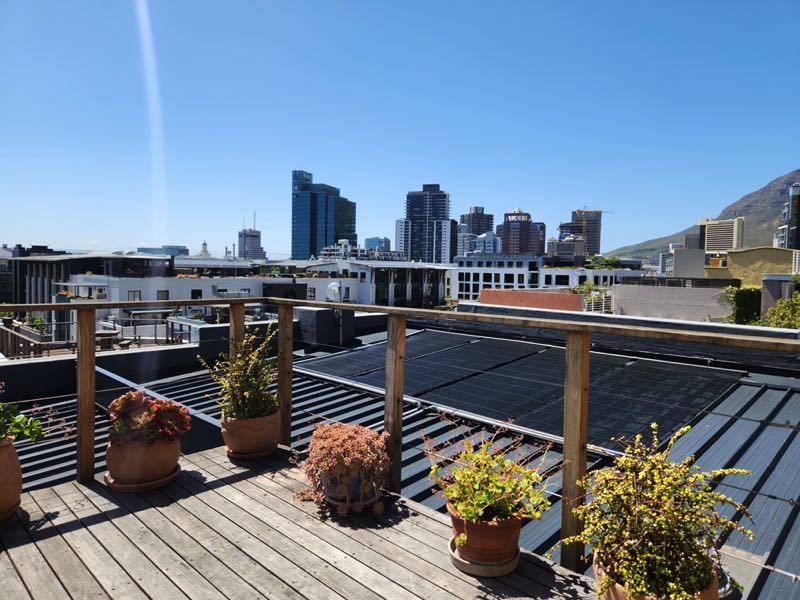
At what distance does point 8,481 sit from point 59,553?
0.68m

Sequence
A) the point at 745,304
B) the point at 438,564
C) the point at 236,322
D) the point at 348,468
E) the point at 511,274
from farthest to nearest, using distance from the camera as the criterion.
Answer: the point at 511,274 < the point at 745,304 < the point at 236,322 < the point at 348,468 < the point at 438,564

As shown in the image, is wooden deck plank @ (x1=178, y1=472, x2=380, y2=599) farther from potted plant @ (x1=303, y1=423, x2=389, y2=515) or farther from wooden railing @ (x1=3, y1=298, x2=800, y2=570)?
wooden railing @ (x1=3, y1=298, x2=800, y2=570)

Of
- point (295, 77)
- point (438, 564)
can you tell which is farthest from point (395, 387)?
point (295, 77)

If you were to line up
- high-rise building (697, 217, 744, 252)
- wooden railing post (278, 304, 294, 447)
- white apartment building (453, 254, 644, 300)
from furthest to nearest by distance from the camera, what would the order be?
high-rise building (697, 217, 744, 252) → white apartment building (453, 254, 644, 300) → wooden railing post (278, 304, 294, 447)

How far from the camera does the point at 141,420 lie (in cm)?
347

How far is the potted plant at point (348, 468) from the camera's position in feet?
10.2

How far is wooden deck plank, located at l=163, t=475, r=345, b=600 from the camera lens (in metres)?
2.41

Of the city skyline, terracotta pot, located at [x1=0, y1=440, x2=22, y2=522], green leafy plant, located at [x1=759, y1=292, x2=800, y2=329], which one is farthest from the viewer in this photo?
green leafy plant, located at [x1=759, y1=292, x2=800, y2=329]

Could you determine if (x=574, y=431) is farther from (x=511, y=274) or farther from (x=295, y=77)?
(x=511, y=274)

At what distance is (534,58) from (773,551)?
81.3ft

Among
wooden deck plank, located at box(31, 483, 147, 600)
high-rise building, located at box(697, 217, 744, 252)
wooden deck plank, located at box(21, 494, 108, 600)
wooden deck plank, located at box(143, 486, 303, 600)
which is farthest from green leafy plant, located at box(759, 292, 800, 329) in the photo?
Result: high-rise building, located at box(697, 217, 744, 252)

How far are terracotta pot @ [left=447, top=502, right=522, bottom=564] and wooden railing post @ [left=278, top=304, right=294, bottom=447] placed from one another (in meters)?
2.22

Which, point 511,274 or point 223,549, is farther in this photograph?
point 511,274

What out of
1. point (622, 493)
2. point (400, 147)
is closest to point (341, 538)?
point (622, 493)
